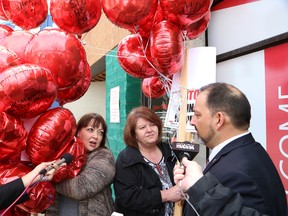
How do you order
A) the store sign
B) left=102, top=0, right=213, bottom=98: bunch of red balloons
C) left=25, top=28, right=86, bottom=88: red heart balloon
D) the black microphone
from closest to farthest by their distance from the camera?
the black microphone
left=25, top=28, right=86, bottom=88: red heart balloon
left=102, top=0, right=213, bottom=98: bunch of red balloons
the store sign

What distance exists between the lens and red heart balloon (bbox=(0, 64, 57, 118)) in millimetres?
1565

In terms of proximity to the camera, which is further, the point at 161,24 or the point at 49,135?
the point at 161,24

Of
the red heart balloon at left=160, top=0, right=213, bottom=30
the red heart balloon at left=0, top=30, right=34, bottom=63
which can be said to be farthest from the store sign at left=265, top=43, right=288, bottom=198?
the red heart balloon at left=0, top=30, right=34, bottom=63

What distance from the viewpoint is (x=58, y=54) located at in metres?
1.77

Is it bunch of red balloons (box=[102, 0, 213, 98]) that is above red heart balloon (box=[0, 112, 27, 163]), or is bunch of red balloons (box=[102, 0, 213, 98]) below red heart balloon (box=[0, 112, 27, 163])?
above

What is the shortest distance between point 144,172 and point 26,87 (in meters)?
1.09

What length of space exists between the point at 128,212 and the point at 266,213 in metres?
1.29

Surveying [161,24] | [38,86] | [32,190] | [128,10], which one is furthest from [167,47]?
[32,190]

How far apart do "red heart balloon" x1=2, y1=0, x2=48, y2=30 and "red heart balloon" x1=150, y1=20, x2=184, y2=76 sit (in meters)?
0.76

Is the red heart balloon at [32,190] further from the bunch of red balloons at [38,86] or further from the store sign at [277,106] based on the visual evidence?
the store sign at [277,106]

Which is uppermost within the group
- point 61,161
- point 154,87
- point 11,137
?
point 154,87

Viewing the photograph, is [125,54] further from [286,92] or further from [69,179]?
[286,92]

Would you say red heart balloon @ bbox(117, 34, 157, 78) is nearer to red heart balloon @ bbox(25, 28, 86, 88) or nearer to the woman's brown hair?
the woman's brown hair

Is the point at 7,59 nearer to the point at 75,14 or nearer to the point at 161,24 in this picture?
the point at 75,14
